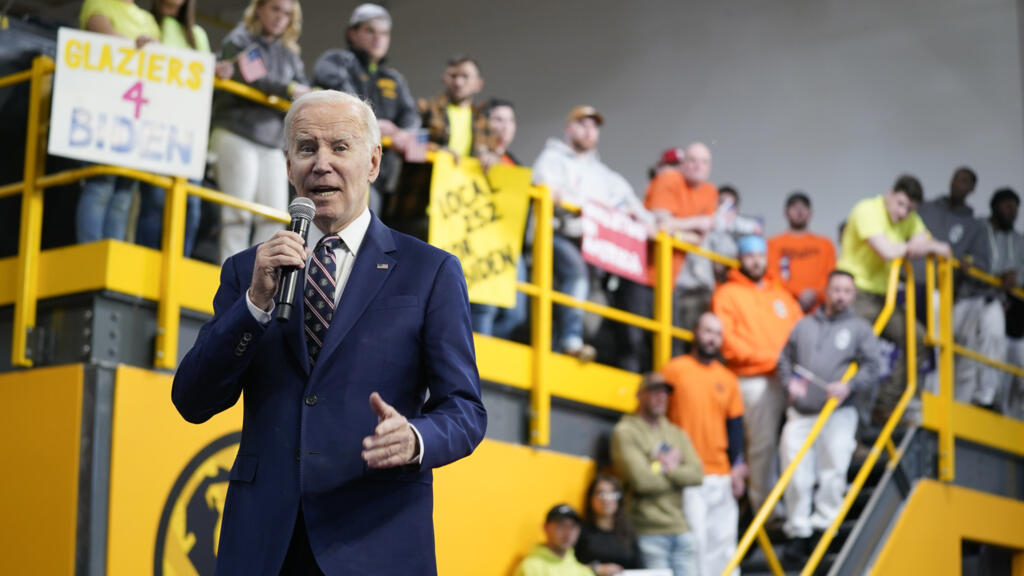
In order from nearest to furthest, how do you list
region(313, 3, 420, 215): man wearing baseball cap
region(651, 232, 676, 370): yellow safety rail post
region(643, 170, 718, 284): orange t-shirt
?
region(313, 3, 420, 215): man wearing baseball cap → region(651, 232, 676, 370): yellow safety rail post → region(643, 170, 718, 284): orange t-shirt

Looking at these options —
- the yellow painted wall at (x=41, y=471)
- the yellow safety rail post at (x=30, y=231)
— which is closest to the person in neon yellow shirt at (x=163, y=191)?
the yellow safety rail post at (x=30, y=231)

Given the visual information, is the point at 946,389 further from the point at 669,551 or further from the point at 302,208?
the point at 302,208

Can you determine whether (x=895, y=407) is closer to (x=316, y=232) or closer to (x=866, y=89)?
(x=866, y=89)

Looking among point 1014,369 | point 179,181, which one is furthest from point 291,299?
point 1014,369

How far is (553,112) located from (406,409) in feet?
40.0

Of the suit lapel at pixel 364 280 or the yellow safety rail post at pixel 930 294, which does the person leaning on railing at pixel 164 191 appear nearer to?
the suit lapel at pixel 364 280

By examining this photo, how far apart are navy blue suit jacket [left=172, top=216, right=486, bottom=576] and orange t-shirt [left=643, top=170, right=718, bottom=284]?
679 cm

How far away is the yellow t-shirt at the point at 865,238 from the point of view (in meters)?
9.48

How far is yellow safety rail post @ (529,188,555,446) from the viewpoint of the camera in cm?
766

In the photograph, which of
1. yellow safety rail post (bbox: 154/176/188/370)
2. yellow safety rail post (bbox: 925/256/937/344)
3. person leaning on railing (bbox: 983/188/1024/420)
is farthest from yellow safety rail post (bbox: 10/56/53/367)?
person leaning on railing (bbox: 983/188/1024/420)

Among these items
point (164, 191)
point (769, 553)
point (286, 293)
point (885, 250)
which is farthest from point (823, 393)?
point (286, 293)

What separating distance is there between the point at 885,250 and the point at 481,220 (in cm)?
329

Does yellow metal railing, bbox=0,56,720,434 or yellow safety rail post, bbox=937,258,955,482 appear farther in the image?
yellow safety rail post, bbox=937,258,955,482

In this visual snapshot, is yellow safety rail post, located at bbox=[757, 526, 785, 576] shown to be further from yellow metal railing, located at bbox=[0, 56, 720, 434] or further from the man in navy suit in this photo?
the man in navy suit
